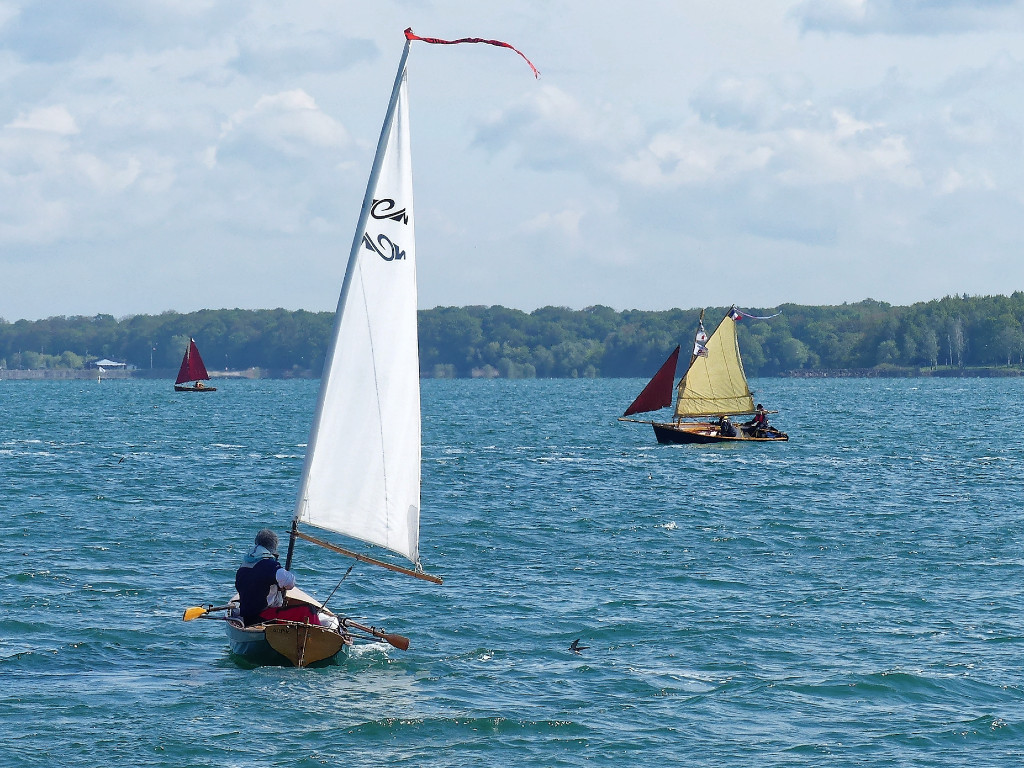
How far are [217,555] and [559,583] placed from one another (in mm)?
9496

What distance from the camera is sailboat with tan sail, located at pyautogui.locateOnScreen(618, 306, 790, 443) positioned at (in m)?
71.6

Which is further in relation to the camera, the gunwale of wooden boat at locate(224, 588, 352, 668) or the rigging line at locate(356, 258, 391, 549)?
the gunwale of wooden boat at locate(224, 588, 352, 668)

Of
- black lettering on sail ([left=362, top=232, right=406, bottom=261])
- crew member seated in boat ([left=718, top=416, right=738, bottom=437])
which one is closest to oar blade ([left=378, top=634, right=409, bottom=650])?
black lettering on sail ([left=362, top=232, right=406, bottom=261])

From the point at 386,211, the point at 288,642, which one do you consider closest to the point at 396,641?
the point at 288,642

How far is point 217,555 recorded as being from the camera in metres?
33.4

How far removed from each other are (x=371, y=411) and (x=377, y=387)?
0.40 m

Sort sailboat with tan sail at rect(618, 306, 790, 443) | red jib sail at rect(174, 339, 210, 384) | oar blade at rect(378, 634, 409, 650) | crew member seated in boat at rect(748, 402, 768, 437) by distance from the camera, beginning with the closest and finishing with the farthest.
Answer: oar blade at rect(378, 634, 409, 650) < sailboat with tan sail at rect(618, 306, 790, 443) < crew member seated in boat at rect(748, 402, 768, 437) < red jib sail at rect(174, 339, 210, 384)

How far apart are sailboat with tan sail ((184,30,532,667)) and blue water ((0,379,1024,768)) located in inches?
32.6

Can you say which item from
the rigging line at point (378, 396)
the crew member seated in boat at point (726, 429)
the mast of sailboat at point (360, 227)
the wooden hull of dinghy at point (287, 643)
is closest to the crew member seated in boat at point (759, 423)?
the crew member seated in boat at point (726, 429)

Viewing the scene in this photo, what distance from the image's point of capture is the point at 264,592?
20.5m

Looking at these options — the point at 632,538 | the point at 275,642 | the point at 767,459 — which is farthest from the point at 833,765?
the point at 767,459

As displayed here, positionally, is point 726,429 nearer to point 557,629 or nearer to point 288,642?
point 557,629

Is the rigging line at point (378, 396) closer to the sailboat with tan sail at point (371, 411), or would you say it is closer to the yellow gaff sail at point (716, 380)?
the sailboat with tan sail at point (371, 411)

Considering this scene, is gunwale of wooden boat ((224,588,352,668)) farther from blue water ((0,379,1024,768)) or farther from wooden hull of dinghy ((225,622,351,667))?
blue water ((0,379,1024,768))
